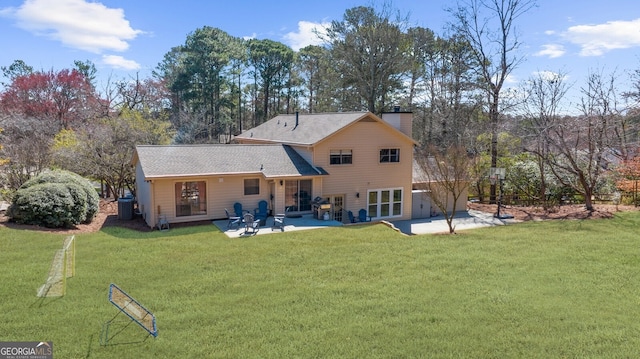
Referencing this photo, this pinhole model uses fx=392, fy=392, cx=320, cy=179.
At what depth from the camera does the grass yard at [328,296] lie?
7.16 m

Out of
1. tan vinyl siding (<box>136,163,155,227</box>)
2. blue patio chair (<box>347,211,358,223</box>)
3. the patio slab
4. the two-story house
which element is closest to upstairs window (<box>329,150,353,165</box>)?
the two-story house

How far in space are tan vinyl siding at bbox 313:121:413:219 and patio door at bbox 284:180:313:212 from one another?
90cm

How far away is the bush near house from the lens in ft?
48.2

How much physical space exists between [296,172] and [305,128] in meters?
4.72

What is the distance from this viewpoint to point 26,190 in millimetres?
14938

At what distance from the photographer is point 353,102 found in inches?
1506

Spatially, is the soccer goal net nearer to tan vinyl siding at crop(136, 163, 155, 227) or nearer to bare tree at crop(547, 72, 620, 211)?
tan vinyl siding at crop(136, 163, 155, 227)

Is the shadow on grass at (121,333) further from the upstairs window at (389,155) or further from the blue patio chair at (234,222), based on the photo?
the upstairs window at (389,155)

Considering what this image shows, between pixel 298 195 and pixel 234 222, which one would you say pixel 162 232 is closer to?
pixel 234 222

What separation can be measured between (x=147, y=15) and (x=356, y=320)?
61.9 feet

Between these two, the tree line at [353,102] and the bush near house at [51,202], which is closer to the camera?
the bush near house at [51,202]

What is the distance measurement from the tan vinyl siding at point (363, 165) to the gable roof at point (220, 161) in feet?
3.35

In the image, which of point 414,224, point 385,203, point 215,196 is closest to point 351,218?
point 385,203

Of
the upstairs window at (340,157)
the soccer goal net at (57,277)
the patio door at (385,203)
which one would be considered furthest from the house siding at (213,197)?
the soccer goal net at (57,277)
